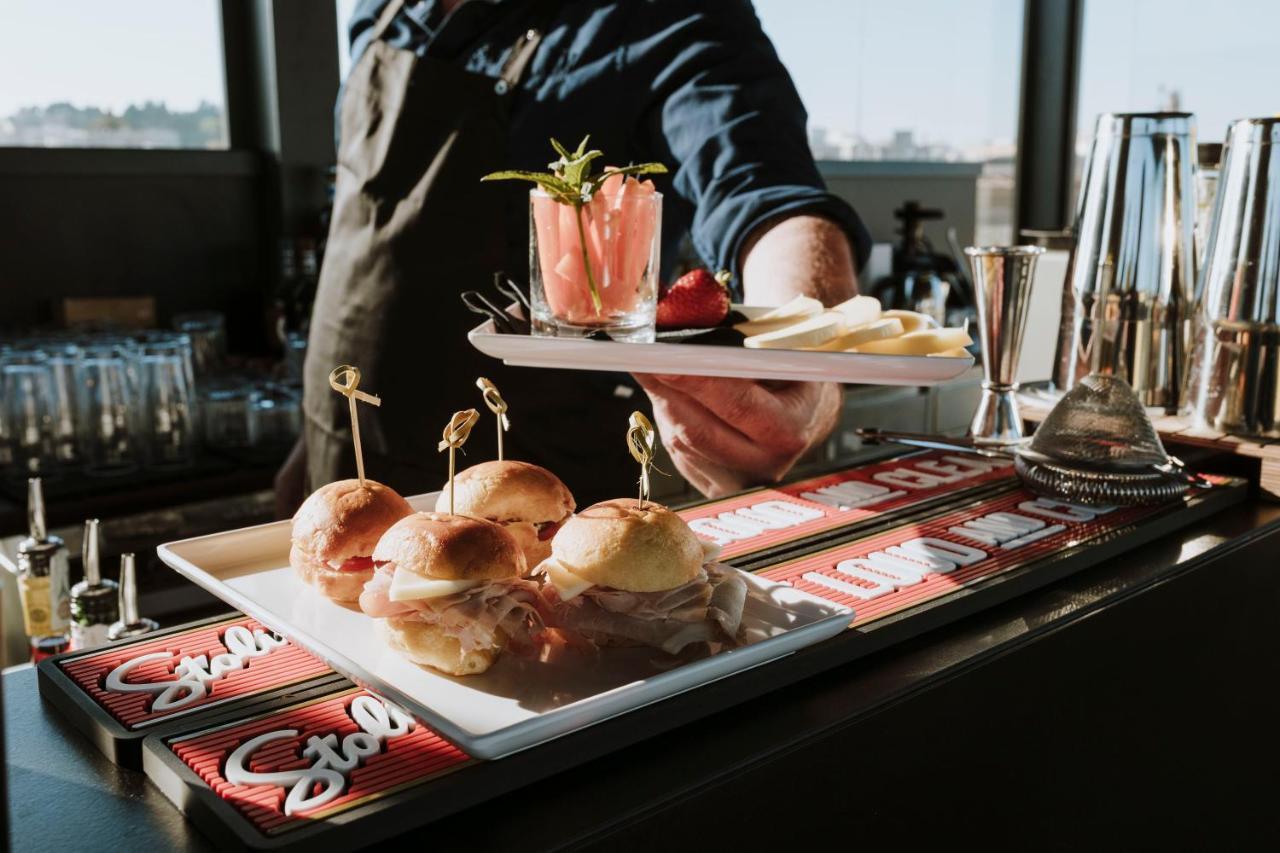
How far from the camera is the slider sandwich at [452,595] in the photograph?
71cm

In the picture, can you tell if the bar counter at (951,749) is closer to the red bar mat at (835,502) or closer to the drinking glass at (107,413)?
the red bar mat at (835,502)

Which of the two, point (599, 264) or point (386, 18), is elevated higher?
point (386, 18)

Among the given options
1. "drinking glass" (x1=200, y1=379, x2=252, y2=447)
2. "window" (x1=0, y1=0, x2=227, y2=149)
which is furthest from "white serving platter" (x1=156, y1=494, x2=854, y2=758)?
"window" (x1=0, y1=0, x2=227, y2=149)

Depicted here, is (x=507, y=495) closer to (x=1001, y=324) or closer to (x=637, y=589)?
(x=637, y=589)

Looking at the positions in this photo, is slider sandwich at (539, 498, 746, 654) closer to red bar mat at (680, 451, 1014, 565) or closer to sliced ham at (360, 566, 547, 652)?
sliced ham at (360, 566, 547, 652)

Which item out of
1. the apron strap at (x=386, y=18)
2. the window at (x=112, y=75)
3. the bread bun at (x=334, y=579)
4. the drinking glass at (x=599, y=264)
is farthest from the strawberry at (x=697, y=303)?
the window at (x=112, y=75)

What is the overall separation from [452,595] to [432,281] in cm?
121

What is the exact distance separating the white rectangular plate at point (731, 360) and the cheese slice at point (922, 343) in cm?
3

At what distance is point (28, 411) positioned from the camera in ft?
6.94

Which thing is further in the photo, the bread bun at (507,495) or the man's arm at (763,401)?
the man's arm at (763,401)

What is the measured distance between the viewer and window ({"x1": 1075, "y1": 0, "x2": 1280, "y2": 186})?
13.1ft

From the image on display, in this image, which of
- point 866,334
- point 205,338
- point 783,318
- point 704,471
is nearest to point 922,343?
point 866,334

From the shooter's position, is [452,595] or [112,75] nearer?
[452,595]

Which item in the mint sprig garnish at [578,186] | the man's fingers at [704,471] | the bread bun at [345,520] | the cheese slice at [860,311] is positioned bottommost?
the man's fingers at [704,471]
